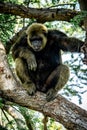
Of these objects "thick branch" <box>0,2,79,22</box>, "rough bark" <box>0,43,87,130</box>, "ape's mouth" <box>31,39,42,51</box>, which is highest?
"thick branch" <box>0,2,79,22</box>

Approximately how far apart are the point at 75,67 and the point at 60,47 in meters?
0.41

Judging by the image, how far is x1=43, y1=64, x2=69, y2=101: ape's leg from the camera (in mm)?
4930

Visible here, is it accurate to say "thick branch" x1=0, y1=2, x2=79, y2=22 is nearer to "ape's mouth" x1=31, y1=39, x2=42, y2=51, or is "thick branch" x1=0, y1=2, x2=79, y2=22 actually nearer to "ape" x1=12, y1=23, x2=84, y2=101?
"ape" x1=12, y1=23, x2=84, y2=101

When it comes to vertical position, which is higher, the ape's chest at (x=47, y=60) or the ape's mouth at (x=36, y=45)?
the ape's mouth at (x=36, y=45)

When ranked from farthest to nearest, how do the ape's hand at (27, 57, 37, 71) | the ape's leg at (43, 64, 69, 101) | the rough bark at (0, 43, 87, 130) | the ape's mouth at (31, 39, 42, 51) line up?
the ape's mouth at (31, 39, 42, 51)
the ape's hand at (27, 57, 37, 71)
the ape's leg at (43, 64, 69, 101)
the rough bark at (0, 43, 87, 130)

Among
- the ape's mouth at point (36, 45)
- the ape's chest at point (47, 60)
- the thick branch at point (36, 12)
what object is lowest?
the ape's chest at point (47, 60)

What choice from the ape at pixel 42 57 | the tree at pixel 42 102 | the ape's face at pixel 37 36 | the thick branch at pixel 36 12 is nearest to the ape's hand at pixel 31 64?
the ape at pixel 42 57

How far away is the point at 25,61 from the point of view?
520cm

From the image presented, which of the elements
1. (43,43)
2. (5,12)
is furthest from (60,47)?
(5,12)

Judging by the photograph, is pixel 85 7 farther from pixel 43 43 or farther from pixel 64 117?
pixel 64 117

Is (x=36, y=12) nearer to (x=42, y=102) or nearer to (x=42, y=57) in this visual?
(x=42, y=57)

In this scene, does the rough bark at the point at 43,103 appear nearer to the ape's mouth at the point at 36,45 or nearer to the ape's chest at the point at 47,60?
the ape's mouth at the point at 36,45

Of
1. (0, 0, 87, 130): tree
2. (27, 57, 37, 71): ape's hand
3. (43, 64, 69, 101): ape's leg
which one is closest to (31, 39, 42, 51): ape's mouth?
(27, 57, 37, 71): ape's hand

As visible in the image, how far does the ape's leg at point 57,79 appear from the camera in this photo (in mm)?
4930
